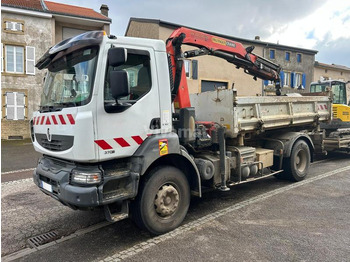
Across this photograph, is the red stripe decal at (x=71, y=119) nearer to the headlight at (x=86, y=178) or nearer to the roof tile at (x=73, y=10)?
the headlight at (x=86, y=178)

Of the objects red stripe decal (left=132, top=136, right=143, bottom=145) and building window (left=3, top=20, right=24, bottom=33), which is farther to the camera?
building window (left=3, top=20, right=24, bottom=33)

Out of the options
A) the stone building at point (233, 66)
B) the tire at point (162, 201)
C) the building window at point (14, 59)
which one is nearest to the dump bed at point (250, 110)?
the tire at point (162, 201)

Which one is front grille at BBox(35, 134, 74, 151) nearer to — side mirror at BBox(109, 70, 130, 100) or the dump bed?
side mirror at BBox(109, 70, 130, 100)

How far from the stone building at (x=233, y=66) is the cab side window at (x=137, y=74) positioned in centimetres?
1043

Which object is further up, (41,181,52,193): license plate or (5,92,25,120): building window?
(5,92,25,120): building window

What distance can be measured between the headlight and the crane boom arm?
190cm

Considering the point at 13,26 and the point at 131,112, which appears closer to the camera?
the point at 131,112

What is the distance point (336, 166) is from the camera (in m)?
8.31

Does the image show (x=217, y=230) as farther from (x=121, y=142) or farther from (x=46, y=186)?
(x=46, y=186)

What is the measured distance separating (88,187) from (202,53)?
136 inches

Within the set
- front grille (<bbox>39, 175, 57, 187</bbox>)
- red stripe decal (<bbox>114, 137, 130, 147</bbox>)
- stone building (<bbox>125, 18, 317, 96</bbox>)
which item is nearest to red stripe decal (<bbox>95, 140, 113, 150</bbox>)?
red stripe decal (<bbox>114, 137, 130, 147</bbox>)

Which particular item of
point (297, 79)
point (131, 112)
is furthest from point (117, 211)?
point (297, 79)

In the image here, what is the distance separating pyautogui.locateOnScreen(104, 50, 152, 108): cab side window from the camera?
12.1ft

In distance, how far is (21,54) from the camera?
18203 mm
